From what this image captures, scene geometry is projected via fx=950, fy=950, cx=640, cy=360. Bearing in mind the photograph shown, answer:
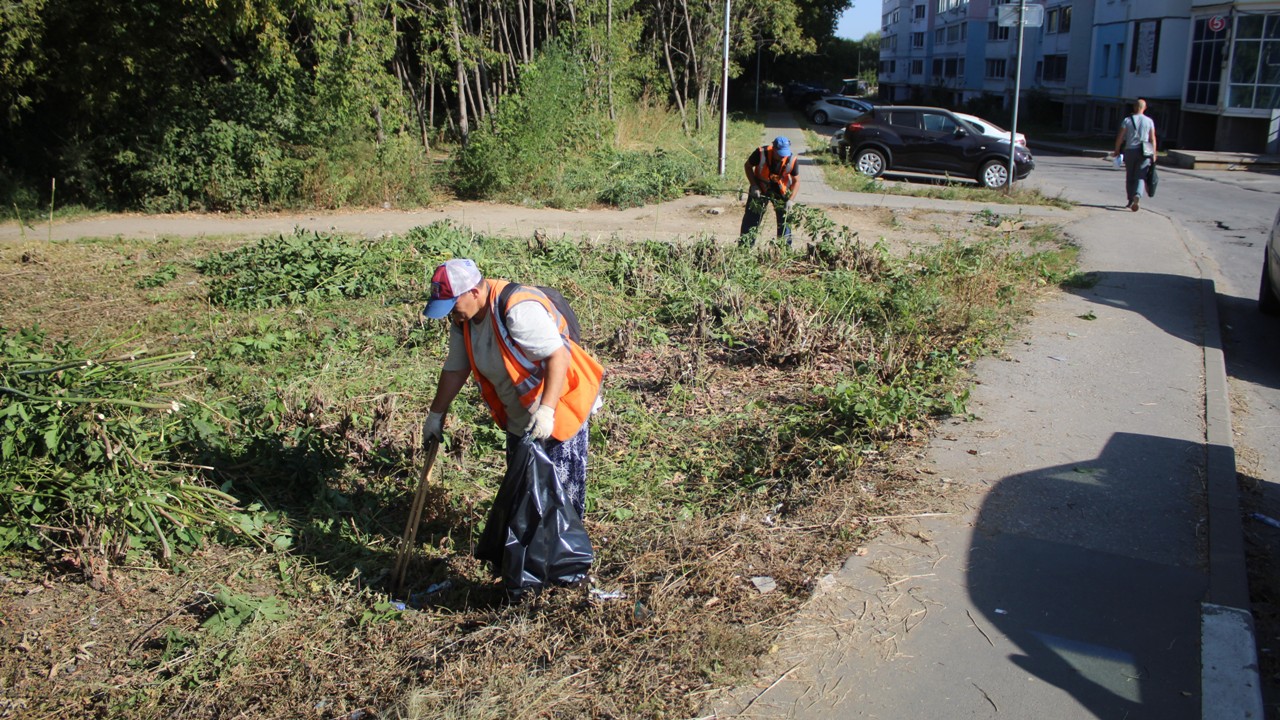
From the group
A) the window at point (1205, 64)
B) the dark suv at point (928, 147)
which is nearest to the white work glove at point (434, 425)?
the dark suv at point (928, 147)

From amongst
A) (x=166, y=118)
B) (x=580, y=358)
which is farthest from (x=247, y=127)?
(x=580, y=358)

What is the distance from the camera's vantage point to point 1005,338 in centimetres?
811

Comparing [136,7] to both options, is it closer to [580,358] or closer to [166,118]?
[166,118]

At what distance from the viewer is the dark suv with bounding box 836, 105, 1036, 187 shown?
19641 mm

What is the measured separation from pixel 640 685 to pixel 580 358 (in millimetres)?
1389

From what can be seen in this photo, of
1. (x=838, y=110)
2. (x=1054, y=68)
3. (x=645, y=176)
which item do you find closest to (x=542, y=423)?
(x=645, y=176)

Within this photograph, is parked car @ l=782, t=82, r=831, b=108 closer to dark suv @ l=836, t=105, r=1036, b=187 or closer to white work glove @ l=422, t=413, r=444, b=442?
dark suv @ l=836, t=105, r=1036, b=187

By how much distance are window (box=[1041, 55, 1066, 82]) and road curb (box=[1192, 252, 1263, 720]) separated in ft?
137

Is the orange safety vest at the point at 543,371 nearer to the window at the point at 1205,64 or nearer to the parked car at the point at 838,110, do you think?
the window at the point at 1205,64

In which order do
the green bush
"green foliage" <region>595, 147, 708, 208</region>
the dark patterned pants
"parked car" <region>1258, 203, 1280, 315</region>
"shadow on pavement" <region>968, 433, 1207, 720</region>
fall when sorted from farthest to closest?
"green foliage" <region>595, 147, 708, 208</region>, "parked car" <region>1258, 203, 1280, 315</region>, the green bush, the dark patterned pants, "shadow on pavement" <region>968, 433, 1207, 720</region>

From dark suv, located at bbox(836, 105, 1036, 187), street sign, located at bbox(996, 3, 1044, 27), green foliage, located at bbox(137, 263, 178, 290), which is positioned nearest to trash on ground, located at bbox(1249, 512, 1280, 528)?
green foliage, located at bbox(137, 263, 178, 290)

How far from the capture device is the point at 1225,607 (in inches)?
161

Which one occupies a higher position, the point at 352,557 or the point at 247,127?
the point at 247,127

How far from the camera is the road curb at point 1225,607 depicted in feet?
11.5
